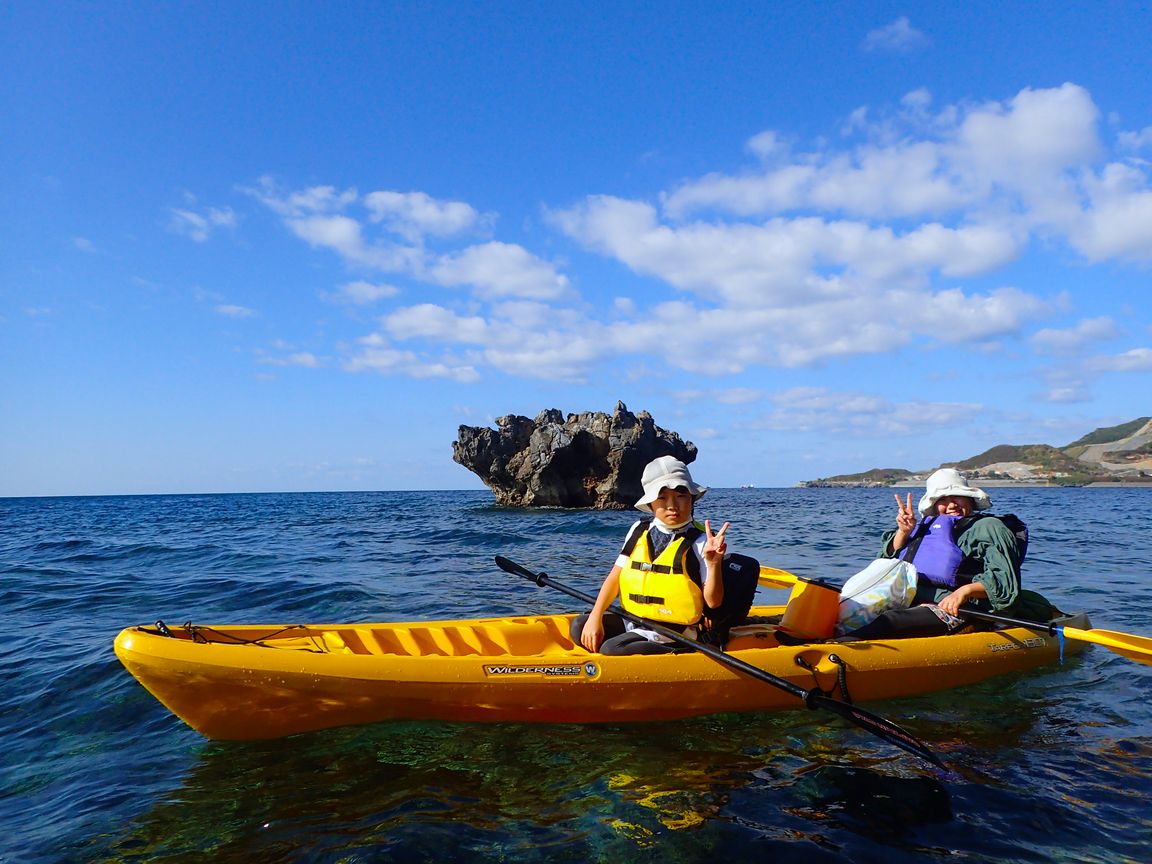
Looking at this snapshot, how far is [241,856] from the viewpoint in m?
3.36

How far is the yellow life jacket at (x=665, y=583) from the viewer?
494cm

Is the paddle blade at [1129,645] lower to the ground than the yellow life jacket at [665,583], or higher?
lower

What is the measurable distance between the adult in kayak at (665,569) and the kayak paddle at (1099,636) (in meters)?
3.04

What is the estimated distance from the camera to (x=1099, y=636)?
5773 millimetres

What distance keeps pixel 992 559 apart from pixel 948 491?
0.73 metres

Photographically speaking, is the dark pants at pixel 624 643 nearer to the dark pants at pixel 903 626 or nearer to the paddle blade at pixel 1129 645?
the dark pants at pixel 903 626

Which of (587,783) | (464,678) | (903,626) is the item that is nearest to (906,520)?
(903,626)

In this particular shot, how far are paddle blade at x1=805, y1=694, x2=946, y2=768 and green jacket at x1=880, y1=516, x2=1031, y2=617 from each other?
8.76 feet

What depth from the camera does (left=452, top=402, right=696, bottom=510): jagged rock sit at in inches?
1720

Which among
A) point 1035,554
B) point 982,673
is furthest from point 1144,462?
point 982,673

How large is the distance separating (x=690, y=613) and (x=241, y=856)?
3.17 meters

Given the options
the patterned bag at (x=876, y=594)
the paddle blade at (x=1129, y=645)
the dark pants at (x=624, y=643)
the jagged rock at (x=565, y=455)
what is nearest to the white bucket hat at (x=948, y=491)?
the patterned bag at (x=876, y=594)

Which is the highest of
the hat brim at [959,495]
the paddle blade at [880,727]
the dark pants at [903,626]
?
the hat brim at [959,495]

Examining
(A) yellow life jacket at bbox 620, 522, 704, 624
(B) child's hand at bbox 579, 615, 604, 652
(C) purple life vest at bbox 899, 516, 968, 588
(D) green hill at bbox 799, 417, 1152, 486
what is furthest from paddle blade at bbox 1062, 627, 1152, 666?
(D) green hill at bbox 799, 417, 1152, 486
